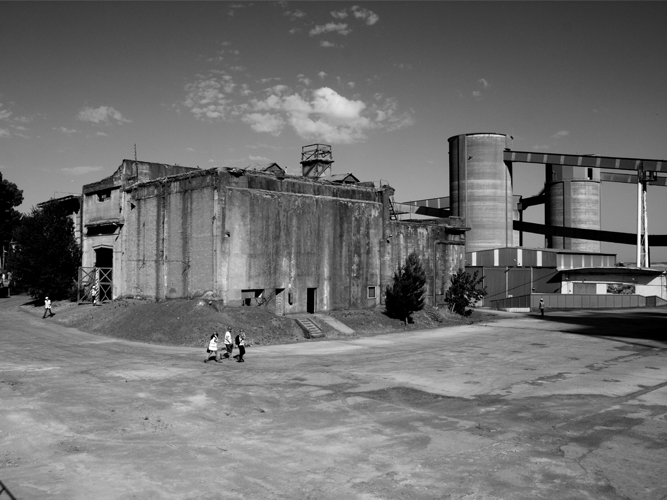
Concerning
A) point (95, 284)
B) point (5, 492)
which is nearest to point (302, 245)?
point (95, 284)

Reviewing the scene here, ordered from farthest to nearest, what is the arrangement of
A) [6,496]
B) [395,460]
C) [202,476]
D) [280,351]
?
[280,351], [395,460], [202,476], [6,496]

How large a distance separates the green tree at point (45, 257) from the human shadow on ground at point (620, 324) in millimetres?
39794

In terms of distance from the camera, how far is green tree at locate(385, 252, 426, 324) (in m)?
40.3

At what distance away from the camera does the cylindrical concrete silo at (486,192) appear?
69375 mm

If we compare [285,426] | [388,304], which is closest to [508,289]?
[388,304]

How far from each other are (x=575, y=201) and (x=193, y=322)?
63.4m

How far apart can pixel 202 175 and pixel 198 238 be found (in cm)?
397

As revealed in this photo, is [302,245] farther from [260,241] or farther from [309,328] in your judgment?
[309,328]

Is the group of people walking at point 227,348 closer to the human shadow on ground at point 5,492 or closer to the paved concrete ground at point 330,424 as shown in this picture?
the paved concrete ground at point 330,424

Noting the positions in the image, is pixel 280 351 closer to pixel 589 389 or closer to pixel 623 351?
pixel 589 389

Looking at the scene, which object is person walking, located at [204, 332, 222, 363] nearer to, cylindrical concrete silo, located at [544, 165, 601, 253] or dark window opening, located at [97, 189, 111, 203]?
dark window opening, located at [97, 189, 111, 203]

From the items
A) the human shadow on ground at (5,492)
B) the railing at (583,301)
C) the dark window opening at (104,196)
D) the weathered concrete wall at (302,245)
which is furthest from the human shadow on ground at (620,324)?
the dark window opening at (104,196)

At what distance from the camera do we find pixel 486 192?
6944cm

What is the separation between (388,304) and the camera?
41.2m
